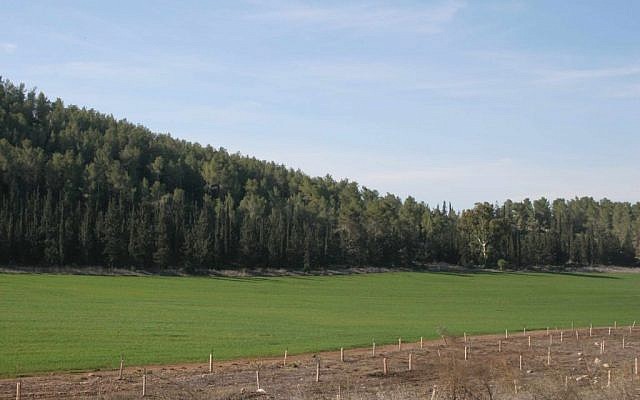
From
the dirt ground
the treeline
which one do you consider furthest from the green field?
the treeline

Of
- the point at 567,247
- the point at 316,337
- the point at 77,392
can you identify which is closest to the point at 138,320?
the point at 316,337

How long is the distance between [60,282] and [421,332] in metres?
50.8

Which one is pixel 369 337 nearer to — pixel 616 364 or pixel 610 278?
pixel 616 364

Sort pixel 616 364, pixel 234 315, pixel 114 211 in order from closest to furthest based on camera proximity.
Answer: pixel 616 364
pixel 234 315
pixel 114 211

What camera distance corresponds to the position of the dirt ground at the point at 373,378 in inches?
559

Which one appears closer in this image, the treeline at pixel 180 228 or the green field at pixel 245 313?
the green field at pixel 245 313

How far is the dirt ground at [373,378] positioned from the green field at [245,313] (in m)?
3.37

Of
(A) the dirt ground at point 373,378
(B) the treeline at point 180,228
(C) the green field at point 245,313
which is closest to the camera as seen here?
(A) the dirt ground at point 373,378

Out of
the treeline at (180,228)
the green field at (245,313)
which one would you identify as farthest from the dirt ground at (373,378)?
the treeline at (180,228)

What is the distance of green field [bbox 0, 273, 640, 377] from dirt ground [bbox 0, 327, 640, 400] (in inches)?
133

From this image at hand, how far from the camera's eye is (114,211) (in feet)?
421

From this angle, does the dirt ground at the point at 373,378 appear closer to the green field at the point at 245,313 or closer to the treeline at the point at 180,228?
the green field at the point at 245,313

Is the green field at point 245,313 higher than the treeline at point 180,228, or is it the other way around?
the treeline at point 180,228

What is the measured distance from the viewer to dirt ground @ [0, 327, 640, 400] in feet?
46.6
